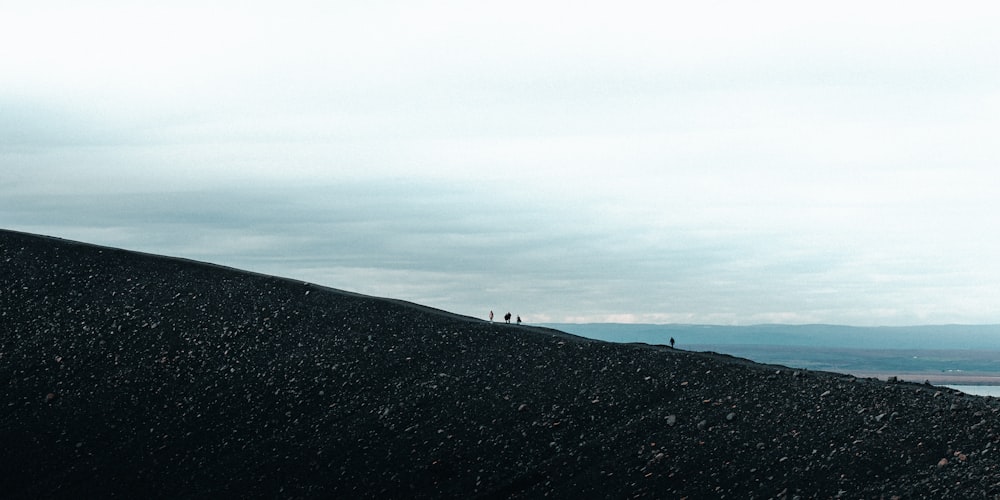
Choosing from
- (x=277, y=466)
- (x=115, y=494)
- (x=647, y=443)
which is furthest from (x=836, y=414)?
(x=115, y=494)

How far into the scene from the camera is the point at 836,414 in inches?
1176

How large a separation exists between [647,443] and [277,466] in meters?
11.2

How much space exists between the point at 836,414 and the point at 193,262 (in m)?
28.8

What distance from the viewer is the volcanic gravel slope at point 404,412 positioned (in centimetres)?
2758

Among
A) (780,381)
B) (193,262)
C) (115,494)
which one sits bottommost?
(115,494)

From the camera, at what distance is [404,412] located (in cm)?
3284

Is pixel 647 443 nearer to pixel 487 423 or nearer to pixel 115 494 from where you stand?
pixel 487 423

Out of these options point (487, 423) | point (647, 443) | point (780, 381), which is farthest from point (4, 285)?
point (780, 381)

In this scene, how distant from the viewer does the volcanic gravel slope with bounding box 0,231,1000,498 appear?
27.6m

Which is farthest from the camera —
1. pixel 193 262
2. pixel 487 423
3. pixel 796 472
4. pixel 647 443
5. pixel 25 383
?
pixel 193 262

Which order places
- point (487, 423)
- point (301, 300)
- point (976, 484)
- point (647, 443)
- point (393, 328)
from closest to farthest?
point (976, 484), point (647, 443), point (487, 423), point (393, 328), point (301, 300)

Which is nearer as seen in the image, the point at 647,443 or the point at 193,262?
the point at 647,443

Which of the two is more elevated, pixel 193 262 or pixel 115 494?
pixel 193 262

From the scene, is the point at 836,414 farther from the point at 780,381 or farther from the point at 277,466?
the point at 277,466
